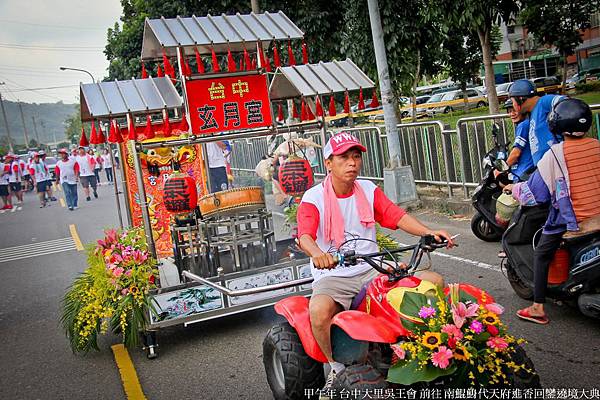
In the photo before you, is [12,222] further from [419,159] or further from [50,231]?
[419,159]

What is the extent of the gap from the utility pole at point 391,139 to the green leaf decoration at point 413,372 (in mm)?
9019

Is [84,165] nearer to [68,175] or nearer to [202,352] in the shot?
[68,175]

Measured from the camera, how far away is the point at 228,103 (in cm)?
729

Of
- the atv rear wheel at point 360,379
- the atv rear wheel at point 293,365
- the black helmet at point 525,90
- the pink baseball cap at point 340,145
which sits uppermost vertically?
the black helmet at point 525,90

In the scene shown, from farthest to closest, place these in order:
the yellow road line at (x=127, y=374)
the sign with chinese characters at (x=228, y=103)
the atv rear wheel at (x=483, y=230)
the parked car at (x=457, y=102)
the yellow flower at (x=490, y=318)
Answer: the parked car at (x=457, y=102), the atv rear wheel at (x=483, y=230), the sign with chinese characters at (x=228, y=103), the yellow road line at (x=127, y=374), the yellow flower at (x=490, y=318)

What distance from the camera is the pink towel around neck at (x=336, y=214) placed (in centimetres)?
418

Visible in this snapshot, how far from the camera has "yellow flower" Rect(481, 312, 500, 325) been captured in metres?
3.16

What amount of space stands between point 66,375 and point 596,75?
41529mm

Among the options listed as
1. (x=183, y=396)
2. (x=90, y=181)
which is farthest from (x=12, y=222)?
(x=183, y=396)

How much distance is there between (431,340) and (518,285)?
330 cm

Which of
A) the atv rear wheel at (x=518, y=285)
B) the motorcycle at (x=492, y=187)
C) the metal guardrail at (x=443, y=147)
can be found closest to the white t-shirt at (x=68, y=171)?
the metal guardrail at (x=443, y=147)

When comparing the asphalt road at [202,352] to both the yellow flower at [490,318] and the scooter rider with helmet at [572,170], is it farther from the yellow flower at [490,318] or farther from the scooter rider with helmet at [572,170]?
the yellow flower at [490,318]

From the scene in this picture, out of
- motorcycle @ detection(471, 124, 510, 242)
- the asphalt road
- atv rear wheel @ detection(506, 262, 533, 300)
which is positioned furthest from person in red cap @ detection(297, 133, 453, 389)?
motorcycle @ detection(471, 124, 510, 242)

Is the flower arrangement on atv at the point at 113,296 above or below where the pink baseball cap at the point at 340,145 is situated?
below
